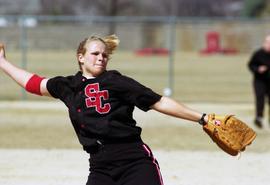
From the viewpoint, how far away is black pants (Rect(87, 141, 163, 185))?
4.75m

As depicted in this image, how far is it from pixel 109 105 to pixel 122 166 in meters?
0.43

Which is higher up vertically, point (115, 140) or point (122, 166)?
point (115, 140)

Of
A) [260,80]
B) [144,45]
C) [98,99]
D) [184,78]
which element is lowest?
[144,45]

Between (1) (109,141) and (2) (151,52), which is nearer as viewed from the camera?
(1) (109,141)

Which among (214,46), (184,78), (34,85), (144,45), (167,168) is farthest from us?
(214,46)

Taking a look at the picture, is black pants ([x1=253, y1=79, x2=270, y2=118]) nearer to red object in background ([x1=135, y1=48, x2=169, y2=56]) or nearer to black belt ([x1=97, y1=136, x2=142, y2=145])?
black belt ([x1=97, y1=136, x2=142, y2=145])

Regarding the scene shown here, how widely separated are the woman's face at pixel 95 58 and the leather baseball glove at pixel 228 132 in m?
0.84

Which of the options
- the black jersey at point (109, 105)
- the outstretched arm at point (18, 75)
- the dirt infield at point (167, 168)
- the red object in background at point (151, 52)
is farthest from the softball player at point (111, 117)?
the red object in background at point (151, 52)

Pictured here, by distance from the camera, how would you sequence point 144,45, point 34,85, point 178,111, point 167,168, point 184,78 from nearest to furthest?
point 178,111 < point 34,85 < point 167,168 < point 184,78 < point 144,45

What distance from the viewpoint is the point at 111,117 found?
4766 millimetres

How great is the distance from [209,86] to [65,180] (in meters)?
16.9

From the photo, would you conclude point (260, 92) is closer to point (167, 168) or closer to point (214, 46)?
point (167, 168)

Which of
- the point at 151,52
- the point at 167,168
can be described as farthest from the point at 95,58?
the point at 151,52

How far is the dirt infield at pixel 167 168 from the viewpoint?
7.80 metres
